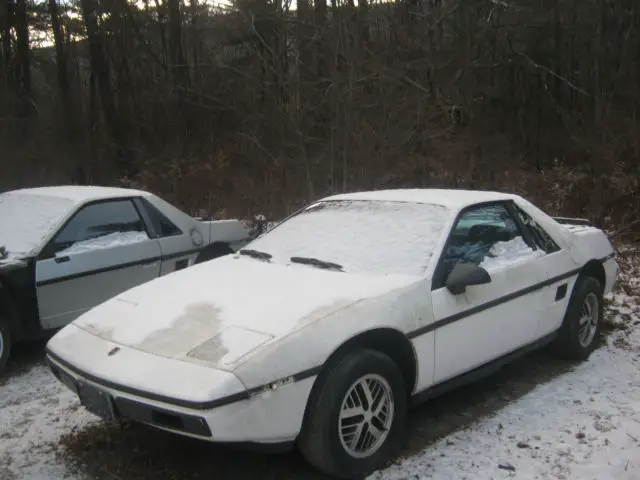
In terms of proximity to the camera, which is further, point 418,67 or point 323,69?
point 418,67

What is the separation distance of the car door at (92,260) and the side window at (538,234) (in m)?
3.34

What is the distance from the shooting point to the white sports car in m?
2.91

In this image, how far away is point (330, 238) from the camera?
169 inches

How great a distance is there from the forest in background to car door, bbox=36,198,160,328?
18.0 feet

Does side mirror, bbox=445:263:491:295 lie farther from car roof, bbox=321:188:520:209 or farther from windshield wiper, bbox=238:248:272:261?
windshield wiper, bbox=238:248:272:261

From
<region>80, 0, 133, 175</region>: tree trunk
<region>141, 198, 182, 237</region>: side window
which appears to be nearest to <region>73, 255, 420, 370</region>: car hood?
<region>141, 198, 182, 237</region>: side window

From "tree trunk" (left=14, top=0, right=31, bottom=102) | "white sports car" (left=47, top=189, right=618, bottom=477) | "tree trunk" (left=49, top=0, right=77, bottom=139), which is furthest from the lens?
"tree trunk" (left=14, top=0, right=31, bottom=102)

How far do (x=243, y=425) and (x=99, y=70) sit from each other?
24798 mm

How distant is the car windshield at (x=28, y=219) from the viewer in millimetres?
5254

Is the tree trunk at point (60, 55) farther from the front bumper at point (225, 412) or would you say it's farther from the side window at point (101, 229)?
the front bumper at point (225, 412)

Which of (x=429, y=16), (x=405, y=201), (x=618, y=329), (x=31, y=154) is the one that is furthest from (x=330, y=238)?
(x=31, y=154)

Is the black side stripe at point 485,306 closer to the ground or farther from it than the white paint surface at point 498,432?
farther from it

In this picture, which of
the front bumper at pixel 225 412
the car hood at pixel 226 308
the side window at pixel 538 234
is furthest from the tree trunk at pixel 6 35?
the front bumper at pixel 225 412

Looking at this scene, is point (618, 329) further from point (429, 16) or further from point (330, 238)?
point (429, 16)
